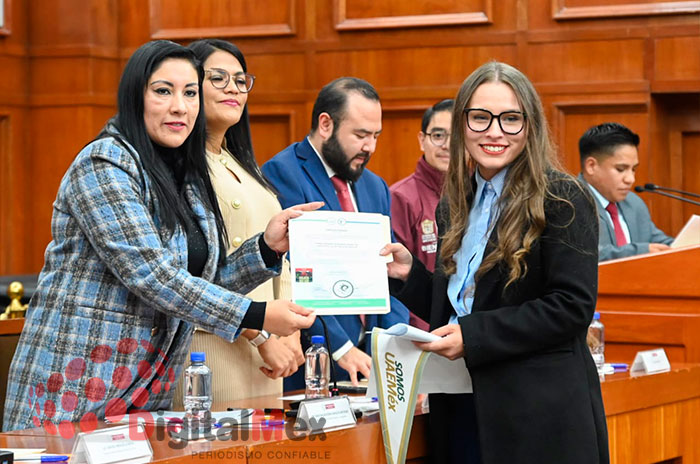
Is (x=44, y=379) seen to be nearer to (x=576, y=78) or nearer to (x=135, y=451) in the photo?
(x=135, y=451)

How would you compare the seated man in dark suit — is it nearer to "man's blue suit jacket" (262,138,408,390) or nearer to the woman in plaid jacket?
"man's blue suit jacket" (262,138,408,390)

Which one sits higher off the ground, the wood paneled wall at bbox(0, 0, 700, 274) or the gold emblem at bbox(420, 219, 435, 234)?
the wood paneled wall at bbox(0, 0, 700, 274)

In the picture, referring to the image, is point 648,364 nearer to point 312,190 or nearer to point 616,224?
point 312,190

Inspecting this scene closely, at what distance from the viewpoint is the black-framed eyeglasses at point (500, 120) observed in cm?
219

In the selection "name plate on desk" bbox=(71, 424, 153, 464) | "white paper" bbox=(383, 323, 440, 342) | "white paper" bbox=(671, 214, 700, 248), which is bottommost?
"name plate on desk" bbox=(71, 424, 153, 464)

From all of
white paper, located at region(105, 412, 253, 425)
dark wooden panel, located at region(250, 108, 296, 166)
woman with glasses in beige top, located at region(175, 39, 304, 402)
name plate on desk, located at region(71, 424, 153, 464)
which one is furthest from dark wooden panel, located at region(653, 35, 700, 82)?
name plate on desk, located at region(71, 424, 153, 464)

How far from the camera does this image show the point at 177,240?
224cm

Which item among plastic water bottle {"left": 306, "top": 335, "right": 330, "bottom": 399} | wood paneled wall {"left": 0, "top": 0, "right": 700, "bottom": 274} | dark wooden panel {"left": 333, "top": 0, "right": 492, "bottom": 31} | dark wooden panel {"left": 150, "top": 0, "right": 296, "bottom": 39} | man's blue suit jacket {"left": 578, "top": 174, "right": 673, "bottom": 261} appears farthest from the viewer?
dark wooden panel {"left": 150, "top": 0, "right": 296, "bottom": 39}

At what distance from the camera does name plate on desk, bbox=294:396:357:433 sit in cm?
213

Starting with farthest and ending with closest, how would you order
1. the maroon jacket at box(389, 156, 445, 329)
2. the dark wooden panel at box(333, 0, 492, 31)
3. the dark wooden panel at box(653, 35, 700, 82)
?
1. the dark wooden panel at box(333, 0, 492, 31)
2. the dark wooden panel at box(653, 35, 700, 82)
3. the maroon jacket at box(389, 156, 445, 329)

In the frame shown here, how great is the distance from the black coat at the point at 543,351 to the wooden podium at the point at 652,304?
1436mm

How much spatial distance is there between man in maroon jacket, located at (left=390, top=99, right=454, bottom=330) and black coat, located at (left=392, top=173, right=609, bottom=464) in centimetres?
170

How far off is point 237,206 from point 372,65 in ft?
11.2

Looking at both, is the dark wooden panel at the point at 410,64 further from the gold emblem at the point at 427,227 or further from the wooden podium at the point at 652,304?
the wooden podium at the point at 652,304
